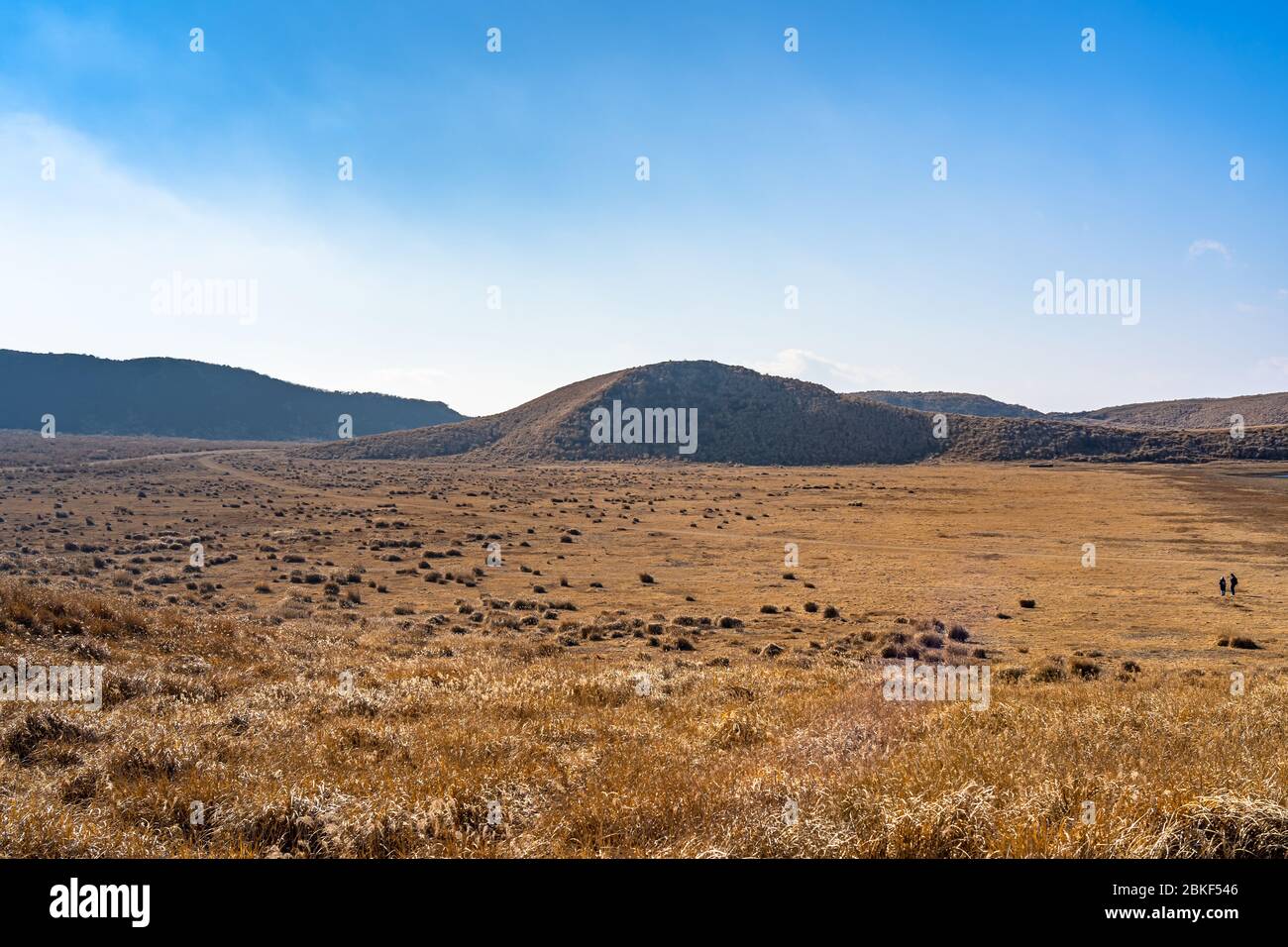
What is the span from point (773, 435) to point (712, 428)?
13863 millimetres

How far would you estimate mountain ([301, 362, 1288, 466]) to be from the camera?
431 feet

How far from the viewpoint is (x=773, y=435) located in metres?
146

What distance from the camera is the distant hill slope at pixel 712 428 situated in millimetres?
140250

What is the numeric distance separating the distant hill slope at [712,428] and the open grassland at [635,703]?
327 feet

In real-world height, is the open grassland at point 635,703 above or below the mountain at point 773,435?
below

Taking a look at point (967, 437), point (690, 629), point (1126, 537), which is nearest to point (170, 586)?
point (690, 629)

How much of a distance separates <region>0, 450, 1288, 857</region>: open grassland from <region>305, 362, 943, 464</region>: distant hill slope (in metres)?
99.6

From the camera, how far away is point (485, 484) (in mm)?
88750
